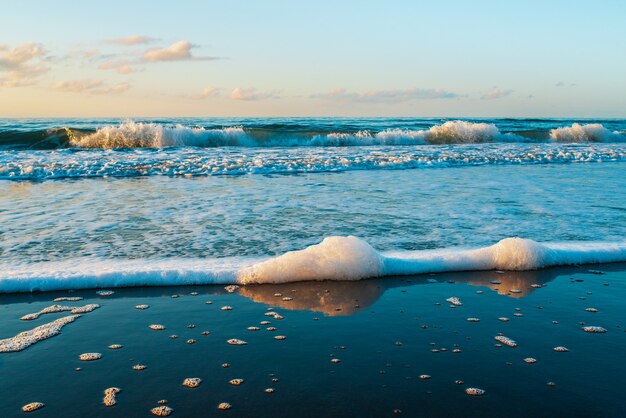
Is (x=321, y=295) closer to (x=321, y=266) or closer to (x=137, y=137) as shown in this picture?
(x=321, y=266)

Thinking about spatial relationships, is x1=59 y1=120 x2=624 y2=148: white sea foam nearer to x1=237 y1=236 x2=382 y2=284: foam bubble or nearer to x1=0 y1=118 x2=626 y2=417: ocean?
x1=0 y1=118 x2=626 y2=417: ocean

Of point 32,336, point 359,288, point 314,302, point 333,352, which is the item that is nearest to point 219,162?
point 359,288

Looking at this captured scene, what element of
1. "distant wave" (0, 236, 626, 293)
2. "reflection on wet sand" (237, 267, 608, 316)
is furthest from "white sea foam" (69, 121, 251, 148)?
"reflection on wet sand" (237, 267, 608, 316)

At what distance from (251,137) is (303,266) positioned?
21012 mm

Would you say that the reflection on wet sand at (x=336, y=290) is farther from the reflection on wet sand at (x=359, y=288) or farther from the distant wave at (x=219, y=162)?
the distant wave at (x=219, y=162)

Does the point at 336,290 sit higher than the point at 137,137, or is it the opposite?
the point at 137,137

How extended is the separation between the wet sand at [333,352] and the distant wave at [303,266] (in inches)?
6.4

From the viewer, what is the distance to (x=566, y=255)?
537cm

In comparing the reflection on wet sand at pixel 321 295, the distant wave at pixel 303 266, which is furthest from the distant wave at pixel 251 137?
the reflection on wet sand at pixel 321 295

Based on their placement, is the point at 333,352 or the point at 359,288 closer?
the point at 333,352

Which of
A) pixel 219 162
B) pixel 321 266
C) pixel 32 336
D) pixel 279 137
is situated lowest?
pixel 32 336

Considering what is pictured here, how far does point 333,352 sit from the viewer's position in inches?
128

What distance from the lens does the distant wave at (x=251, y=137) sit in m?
22.1

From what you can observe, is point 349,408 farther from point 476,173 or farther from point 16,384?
point 476,173
